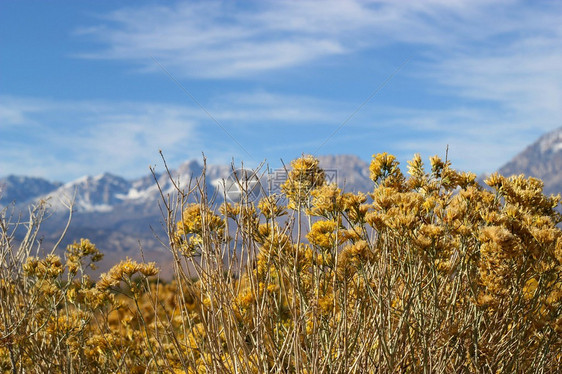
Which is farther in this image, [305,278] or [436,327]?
[305,278]

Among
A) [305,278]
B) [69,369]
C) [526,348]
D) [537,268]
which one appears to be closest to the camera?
[537,268]

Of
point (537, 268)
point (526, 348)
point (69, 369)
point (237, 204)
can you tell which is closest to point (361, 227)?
point (237, 204)

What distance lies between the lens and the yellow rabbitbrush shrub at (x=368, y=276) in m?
Result: 2.34

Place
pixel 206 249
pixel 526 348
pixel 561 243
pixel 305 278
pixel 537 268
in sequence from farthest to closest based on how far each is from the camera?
1. pixel 305 278
2. pixel 526 348
3. pixel 537 268
4. pixel 561 243
5. pixel 206 249

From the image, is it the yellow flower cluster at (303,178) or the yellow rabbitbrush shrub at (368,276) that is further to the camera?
the yellow flower cluster at (303,178)

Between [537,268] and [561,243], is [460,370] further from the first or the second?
[561,243]

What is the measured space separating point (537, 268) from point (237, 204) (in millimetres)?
1609

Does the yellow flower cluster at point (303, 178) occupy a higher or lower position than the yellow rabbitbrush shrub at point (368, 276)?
higher

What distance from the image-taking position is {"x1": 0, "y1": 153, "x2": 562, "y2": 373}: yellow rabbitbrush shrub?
2344 millimetres

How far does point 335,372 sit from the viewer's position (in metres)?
2.38

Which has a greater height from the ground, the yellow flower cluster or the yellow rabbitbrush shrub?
the yellow flower cluster

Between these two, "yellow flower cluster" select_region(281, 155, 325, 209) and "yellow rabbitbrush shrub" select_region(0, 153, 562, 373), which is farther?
"yellow flower cluster" select_region(281, 155, 325, 209)

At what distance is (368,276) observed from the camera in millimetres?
2918

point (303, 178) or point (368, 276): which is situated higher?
point (303, 178)
